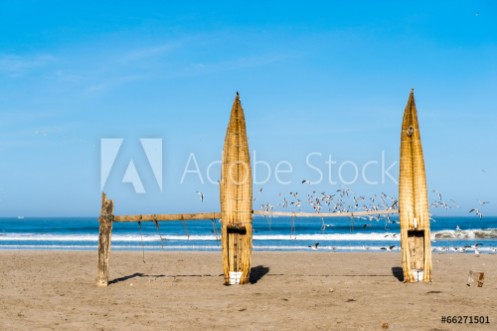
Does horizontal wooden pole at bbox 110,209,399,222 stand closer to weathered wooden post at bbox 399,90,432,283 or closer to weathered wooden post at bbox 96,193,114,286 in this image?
weathered wooden post at bbox 96,193,114,286

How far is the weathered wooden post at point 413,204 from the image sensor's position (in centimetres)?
1353

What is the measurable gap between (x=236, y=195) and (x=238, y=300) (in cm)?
269

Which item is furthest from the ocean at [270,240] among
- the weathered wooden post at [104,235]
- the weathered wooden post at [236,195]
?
the weathered wooden post at [104,235]

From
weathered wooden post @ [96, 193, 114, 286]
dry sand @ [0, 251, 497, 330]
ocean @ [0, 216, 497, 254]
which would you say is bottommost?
ocean @ [0, 216, 497, 254]

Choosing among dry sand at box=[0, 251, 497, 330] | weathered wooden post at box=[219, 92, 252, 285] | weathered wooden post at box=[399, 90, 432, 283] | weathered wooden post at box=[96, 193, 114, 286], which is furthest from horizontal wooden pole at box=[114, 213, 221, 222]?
weathered wooden post at box=[399, 90, 432, 283]

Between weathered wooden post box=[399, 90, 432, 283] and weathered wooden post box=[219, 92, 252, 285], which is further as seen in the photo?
weathered wooden post box=[399, 90, 432, 283]

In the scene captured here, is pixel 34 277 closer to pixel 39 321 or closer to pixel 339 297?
pixel 39 321

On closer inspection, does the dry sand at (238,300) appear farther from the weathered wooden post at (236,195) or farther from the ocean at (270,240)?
the ocean at (270,240)

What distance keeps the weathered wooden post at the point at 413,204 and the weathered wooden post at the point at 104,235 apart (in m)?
7.30

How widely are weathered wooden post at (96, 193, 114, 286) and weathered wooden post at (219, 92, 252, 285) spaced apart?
115 inches

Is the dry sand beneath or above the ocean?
above

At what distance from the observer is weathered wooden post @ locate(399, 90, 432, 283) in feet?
44.4

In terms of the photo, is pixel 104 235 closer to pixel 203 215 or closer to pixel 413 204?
pixel 203 215

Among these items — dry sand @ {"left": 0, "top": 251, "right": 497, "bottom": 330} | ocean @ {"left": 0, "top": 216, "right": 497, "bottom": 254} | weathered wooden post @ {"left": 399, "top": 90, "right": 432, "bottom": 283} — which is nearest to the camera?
dry sand @ {"left": 0, "top": 251, "right": 497, "bottom": 330}
